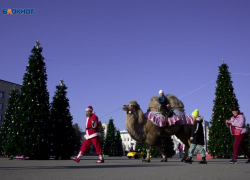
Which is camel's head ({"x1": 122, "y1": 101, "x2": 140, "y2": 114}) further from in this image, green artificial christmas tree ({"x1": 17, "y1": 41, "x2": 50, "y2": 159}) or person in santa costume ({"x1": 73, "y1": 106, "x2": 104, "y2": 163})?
green artificial christmas tree ({"x1": 17, "y1": 41, "x2": 50, "y2": 159})

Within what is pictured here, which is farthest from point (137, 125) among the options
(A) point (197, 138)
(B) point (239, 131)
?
(B) point (239, 131)

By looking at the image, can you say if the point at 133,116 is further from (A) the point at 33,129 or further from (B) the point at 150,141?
(A) the point at 33,129

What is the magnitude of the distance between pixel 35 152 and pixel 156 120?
8.41 metres

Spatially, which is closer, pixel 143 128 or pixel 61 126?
pixel 143 128

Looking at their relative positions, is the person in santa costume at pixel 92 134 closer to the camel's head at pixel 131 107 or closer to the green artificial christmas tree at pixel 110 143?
the camel's head at pixel 131 107

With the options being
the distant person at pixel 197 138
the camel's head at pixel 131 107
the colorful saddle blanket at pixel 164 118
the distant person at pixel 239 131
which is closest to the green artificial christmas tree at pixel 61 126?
→ the camel's head at pixel 131 107

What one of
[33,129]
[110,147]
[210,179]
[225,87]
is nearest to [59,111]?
[33,129]

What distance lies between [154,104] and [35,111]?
8.03m

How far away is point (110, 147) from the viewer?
56094 mm

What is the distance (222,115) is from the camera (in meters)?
21.9

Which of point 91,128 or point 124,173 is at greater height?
point 91,128

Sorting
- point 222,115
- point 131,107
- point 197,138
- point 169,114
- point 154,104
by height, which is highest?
point 222,115

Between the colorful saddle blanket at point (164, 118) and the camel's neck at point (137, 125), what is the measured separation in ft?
1.01

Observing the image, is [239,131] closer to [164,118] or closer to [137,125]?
[164,118]
